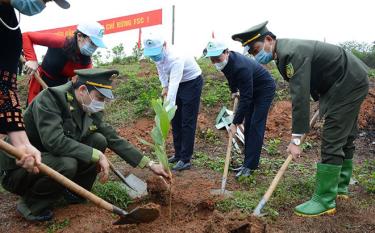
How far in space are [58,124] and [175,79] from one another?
1797 millimetres

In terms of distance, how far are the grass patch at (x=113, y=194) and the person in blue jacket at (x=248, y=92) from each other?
1424 mm

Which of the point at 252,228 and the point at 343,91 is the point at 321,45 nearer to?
the point at 343,91

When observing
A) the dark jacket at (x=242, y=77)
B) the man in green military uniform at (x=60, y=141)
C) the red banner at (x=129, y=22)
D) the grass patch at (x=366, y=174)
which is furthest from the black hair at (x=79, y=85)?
the red banner at (x=129, y=22)

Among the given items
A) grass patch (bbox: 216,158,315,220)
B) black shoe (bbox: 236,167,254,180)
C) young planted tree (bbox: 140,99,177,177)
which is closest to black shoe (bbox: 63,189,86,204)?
young planted tree (bbox: 140,99,177,177)

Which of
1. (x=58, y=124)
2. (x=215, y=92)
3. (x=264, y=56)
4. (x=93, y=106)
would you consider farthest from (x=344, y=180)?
(x=215, y=92)

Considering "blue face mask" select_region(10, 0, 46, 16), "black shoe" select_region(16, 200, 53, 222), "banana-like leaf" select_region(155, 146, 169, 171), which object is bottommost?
"black shoe" select_region(16, 200, 53, 222)

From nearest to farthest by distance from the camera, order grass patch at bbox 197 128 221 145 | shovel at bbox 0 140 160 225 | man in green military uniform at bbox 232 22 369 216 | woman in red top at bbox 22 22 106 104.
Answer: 1. shovel at bbox 0 140 160 225
2. man in green military uniform at bbox 232 22 369 216
3. woman in red top at bbox 22 22 106 104
4. grass patch at bbox 197 128 221 145

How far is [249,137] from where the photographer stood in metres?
4.88

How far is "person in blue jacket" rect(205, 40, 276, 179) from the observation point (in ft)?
15.1

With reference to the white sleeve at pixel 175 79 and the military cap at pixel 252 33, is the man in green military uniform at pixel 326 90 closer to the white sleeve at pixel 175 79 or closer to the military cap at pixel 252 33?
the military cap at pixel 252 33

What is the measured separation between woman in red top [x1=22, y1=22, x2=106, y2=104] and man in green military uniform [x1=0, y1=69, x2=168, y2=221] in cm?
96

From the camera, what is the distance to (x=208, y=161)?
539cm

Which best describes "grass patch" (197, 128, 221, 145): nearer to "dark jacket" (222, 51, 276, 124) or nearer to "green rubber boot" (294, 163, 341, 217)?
"dark jacket" (222, 51, 276, 124)

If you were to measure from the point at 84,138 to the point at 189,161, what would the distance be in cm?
166
